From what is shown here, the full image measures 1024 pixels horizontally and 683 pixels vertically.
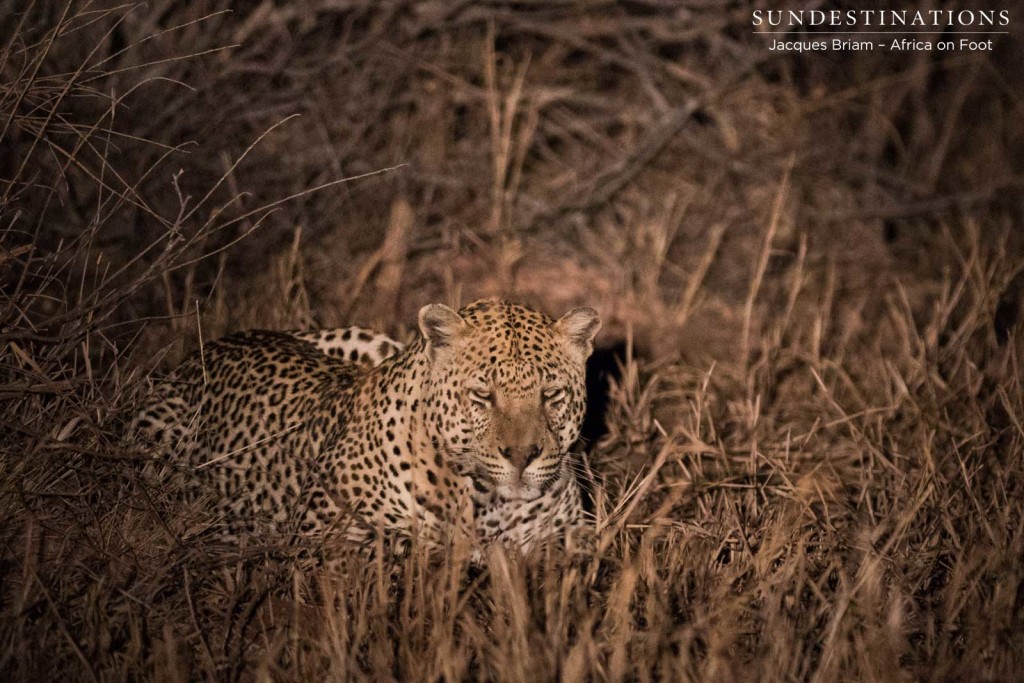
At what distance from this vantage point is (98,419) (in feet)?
14.7

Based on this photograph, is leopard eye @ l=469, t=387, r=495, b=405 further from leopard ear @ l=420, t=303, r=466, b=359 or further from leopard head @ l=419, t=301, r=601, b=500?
leopard ear @ l=420, t=303, r=466, b=359

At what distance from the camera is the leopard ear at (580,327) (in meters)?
4.52

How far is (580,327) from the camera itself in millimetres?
4559

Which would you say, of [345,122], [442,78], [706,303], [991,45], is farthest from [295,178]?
[991,45]

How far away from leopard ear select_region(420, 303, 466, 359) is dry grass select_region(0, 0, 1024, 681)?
0.81 metres

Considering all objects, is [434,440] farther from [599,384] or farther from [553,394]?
[599,384]

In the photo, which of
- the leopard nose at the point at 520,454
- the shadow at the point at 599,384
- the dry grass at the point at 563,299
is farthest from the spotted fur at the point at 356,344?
the leopard nose at the point at 520,454

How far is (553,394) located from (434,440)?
45 centimetres

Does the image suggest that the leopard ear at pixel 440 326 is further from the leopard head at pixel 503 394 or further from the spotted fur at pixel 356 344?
the spotted fur at pixel 356 344

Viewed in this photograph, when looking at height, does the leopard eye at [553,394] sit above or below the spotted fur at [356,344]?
below

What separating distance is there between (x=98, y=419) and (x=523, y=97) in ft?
14.9

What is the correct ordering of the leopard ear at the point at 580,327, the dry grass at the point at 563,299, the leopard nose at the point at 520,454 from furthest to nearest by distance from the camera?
the leopard ear at the point at 580,327, the leopard nose at the point at 520,454, the dry grass at the point at 563,299

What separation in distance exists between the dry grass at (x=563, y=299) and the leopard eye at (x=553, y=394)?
0.43 meters

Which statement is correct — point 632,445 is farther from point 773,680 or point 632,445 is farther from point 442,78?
point 442,78
